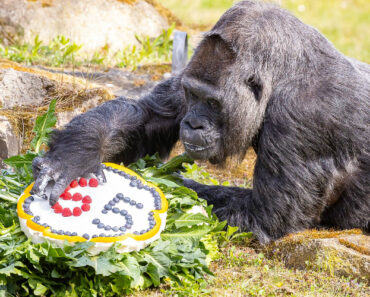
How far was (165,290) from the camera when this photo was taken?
151 inches

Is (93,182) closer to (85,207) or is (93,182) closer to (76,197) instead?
(76,197)

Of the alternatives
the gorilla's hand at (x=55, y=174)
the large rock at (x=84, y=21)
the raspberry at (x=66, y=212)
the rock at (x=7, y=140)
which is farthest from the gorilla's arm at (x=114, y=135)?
the large rock at (x=84, y=21)

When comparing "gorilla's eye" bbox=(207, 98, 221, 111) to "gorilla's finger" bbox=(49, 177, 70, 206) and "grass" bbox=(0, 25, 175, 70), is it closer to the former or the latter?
"gorilla's finger" bbox=(49, 177, 70, 206)

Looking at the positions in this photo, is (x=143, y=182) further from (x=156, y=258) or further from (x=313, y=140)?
(x=313, y=140)

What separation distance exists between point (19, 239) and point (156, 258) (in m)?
0.93

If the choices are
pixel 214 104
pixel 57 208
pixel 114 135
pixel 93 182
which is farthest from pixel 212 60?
pixel 57 208

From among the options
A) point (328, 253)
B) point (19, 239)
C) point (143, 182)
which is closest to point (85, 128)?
point (143, 182)

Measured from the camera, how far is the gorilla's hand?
162 inches

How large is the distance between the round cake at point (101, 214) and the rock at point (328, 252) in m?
1.07

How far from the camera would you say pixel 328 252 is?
171 inches

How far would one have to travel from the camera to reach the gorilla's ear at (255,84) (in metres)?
4.50

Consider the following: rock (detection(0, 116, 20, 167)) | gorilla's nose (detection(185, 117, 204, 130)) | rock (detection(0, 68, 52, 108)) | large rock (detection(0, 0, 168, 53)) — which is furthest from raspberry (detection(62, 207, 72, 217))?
large rock (detection(0, 0, 168, 53))

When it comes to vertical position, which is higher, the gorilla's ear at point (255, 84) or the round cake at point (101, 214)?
the gorilla's ear at point (255, 84)

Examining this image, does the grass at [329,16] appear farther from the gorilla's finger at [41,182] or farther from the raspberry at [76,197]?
the raspberry at [76,197]
